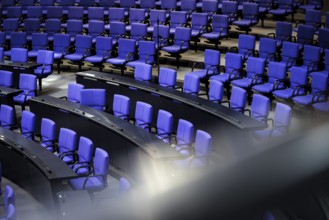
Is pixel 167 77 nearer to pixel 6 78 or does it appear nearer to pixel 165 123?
pixel 165 123

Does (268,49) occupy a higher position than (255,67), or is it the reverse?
(268,49)

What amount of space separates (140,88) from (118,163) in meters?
1.73

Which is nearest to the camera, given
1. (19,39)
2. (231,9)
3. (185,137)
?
(185,137)

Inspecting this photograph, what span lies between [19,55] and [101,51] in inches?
58.1

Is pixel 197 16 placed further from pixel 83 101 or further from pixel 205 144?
pixel 205 144

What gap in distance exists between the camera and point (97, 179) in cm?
550

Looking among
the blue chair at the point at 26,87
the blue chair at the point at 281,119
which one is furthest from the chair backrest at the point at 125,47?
the blue chair at the point at 281,119

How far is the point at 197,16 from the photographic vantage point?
10.7 meters

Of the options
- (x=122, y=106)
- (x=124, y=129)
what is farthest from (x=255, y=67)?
(x=124, y=129)

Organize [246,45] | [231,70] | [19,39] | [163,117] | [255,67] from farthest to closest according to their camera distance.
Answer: [19,39], [246,45], [231,70], [255,67], [163,117]

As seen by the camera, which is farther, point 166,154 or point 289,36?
point 289,36

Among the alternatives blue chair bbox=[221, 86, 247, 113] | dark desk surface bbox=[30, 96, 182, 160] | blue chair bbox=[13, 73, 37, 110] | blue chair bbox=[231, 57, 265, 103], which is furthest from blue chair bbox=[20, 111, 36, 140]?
blue chair bbox=[231, 57, 265, 103]

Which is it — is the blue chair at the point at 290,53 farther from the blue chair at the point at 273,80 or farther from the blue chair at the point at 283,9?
the blue chair at the point at 283,9

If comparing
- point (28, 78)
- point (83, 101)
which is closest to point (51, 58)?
point (28, 78)
